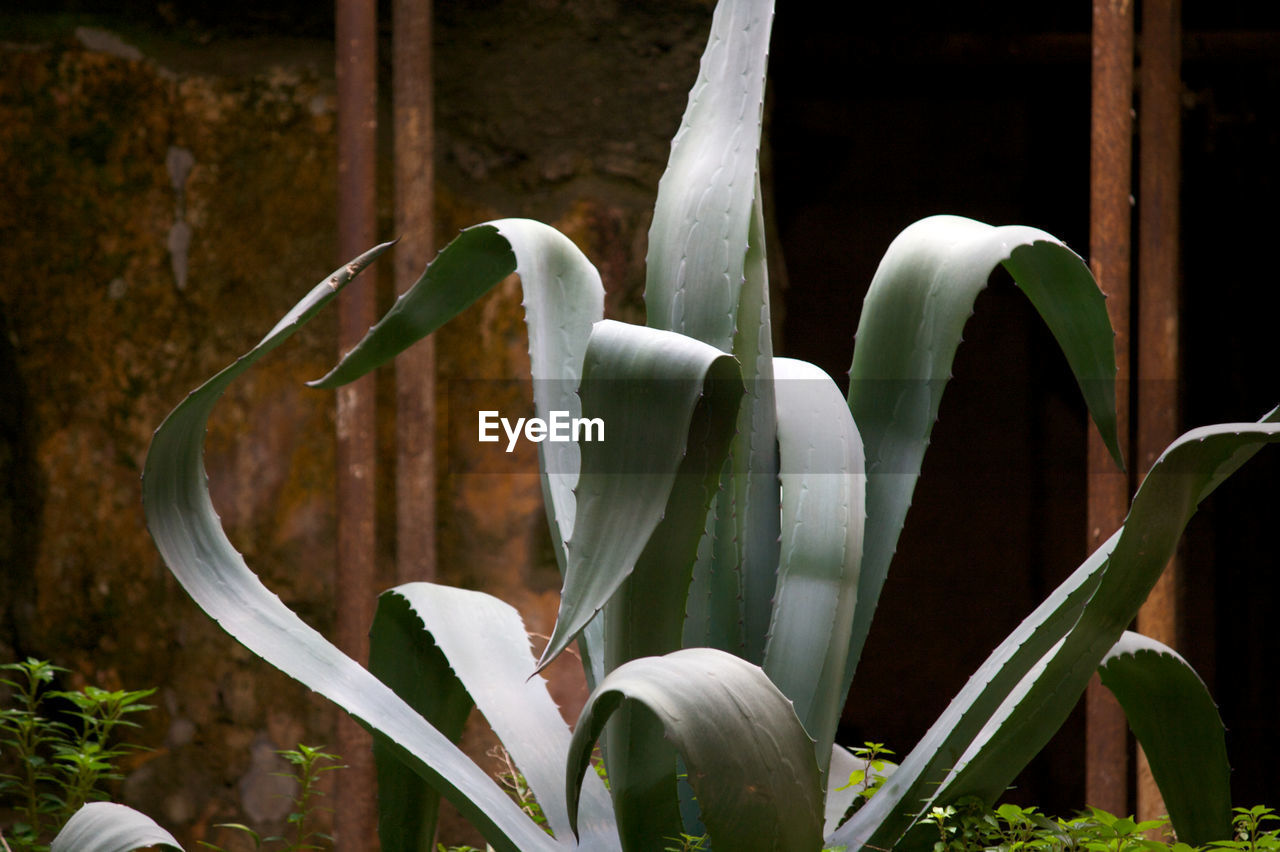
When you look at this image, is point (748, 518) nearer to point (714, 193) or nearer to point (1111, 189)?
point (714, 193)

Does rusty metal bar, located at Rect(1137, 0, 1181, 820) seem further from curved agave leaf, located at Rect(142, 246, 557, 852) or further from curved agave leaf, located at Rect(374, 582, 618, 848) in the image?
curved agave leaf, located at Rect(142, 246, 557, 852)

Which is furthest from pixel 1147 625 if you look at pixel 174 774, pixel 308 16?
pixel 308 16

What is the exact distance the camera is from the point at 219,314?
Answer: 75.7 inches

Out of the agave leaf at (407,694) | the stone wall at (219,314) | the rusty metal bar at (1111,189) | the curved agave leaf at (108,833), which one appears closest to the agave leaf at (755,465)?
the agave leaf at (407,694)

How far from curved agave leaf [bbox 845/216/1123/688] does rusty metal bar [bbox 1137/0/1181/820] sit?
766 millimetres

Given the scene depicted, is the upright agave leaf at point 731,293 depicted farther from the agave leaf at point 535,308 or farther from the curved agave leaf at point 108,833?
the curved agave leaf at point 108,833

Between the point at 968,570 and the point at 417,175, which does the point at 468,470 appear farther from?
the point at 968,570

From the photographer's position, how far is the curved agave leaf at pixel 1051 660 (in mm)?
626

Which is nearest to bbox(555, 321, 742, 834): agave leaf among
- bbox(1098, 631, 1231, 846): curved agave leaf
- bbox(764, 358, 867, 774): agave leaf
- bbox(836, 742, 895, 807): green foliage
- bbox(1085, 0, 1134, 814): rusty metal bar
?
bbox(764, 358, 867, 774): agave leaf

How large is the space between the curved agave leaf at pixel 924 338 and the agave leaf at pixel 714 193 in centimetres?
10

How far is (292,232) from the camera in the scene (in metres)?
1.95

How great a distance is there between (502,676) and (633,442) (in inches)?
12.5

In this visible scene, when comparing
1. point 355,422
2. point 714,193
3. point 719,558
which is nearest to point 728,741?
point 719,558

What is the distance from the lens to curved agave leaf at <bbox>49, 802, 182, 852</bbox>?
0.68 metres
